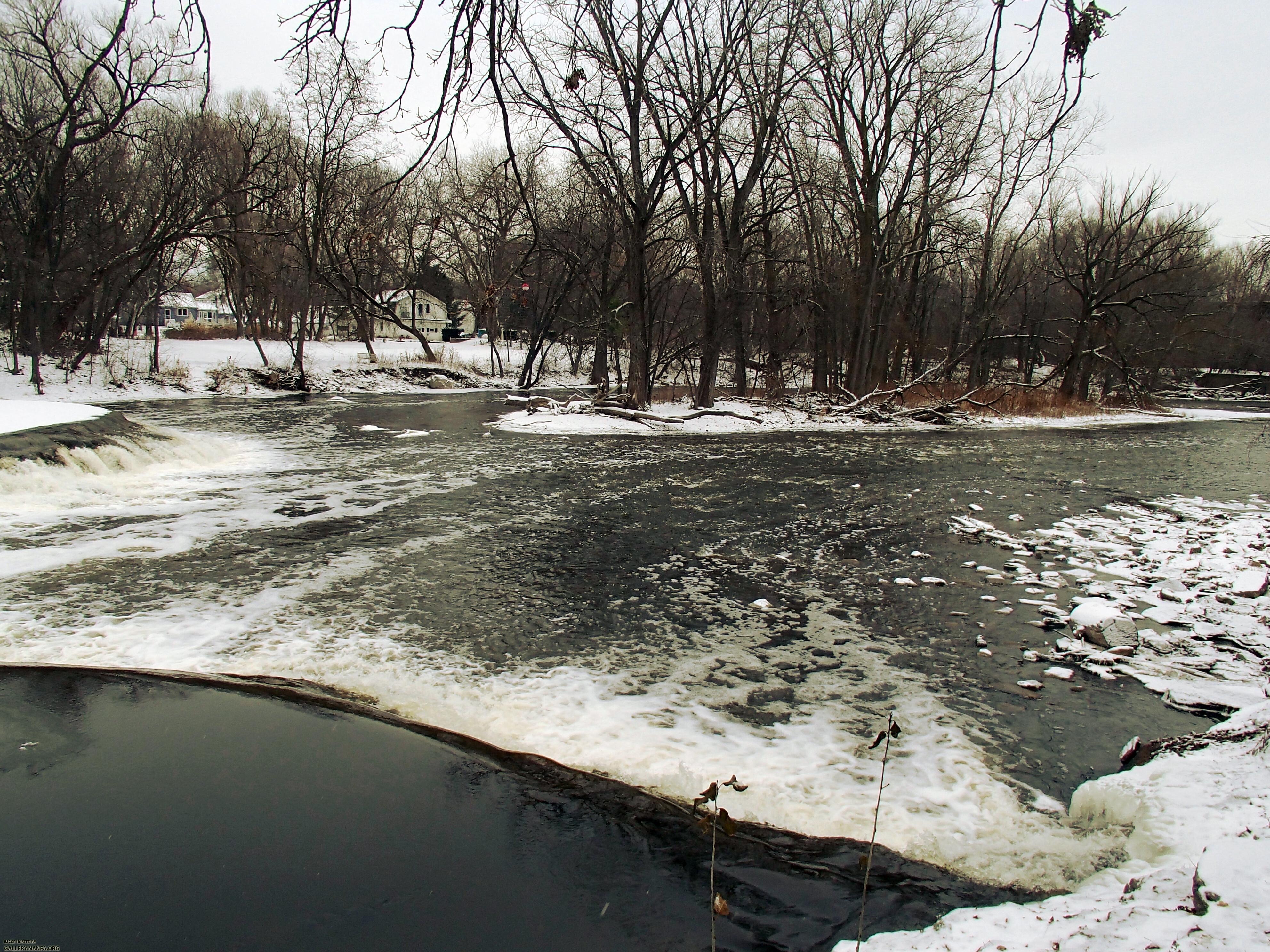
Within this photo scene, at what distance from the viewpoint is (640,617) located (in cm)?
606

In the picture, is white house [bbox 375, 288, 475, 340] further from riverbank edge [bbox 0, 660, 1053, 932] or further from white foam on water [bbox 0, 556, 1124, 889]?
riverbank edge [bbox 0, 660, 1053, 932]

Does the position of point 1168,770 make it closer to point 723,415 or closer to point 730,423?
point 730,423

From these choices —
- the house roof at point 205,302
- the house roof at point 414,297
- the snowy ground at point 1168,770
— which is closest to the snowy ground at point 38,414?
the snowy ground at point 1168,770

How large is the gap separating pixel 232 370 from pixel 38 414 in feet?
68.2

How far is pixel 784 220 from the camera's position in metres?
33.8

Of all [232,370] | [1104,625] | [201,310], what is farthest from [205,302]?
[1104,625]

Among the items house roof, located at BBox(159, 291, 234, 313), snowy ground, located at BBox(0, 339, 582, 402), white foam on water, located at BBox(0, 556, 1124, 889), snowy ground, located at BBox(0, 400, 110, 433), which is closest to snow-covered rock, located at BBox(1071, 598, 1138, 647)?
white foam on water, located at BBox(0, 556, 1124, 889)

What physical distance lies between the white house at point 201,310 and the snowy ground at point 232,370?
1178 inches

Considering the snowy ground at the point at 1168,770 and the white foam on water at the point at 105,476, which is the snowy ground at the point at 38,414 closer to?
the white foam on water at the point at 105,476

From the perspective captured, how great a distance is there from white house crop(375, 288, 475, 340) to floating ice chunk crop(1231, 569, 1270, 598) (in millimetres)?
71341

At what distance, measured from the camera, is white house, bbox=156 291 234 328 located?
233ft

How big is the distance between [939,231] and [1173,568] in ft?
73.0

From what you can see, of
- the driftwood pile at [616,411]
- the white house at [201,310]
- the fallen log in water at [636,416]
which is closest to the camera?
the fallen log in water at [636,416]

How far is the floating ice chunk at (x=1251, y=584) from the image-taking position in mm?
6449
